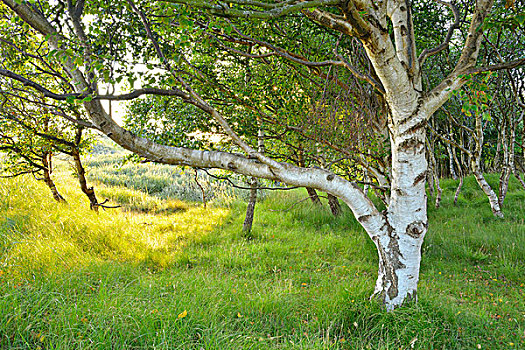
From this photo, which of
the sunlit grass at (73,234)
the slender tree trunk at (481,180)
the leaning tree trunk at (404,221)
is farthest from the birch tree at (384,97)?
the slender tree trunk at (481,180)

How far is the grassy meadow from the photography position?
3168 millimetres

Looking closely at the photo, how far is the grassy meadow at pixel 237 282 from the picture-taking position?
3168 mm

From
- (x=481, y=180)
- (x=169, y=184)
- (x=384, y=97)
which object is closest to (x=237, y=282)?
(x=384, y=97)

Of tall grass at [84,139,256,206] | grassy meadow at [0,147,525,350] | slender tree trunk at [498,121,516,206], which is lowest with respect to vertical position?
grassy meadow at [0,147,525,350]

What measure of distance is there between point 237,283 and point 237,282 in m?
0.13

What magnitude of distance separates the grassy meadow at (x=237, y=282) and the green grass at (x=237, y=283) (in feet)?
0.08

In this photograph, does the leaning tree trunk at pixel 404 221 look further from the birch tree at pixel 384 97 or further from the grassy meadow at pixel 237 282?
the grassy meadow at pixel 237 282

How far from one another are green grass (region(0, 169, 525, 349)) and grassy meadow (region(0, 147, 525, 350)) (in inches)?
1.0

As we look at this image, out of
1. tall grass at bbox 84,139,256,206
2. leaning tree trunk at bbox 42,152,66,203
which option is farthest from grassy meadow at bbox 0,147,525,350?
tall grass at bbox 84,139,256,206

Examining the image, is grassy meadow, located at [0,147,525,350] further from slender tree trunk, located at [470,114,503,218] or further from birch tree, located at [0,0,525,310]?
birch tree, located at [0,0,525,310]

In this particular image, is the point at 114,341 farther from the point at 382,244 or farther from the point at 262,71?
the point at 262,71

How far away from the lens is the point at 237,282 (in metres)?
5.07

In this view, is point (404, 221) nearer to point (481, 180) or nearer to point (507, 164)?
point (481, 180)

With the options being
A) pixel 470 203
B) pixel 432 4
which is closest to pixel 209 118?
pixel 432 4
